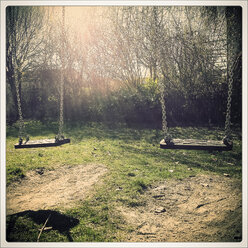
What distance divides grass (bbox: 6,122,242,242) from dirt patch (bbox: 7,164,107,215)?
15cm

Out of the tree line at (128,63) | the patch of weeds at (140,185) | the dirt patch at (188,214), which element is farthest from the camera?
the tree line at (128,63)

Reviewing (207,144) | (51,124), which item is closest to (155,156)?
(207,144)

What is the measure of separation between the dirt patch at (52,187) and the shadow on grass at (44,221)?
0.35 ft

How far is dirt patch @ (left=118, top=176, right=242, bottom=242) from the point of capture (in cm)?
204

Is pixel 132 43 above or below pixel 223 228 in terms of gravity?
above

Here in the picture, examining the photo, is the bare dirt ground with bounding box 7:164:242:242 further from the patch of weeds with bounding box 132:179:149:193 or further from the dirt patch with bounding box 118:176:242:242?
the patch of weeds with bounding box 132:179:149:193

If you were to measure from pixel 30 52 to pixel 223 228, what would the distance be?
6.61 metres

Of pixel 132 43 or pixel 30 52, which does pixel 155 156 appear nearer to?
pixel 132 43

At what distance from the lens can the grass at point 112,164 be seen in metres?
2.11

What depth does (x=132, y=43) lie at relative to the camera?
6.48m

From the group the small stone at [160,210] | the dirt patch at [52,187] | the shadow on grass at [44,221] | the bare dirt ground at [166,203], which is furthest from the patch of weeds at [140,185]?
the shadow on grass at [44,221]

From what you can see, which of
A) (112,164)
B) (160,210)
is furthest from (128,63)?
(160,210)

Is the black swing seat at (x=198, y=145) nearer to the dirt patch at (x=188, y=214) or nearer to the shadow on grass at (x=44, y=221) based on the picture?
the dirt patch at (x=188, y=214)

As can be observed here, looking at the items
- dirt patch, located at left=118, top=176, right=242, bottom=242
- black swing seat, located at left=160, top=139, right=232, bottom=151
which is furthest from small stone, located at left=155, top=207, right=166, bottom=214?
black swing seat, located at left=160, top=139, right=232, bottom=151
